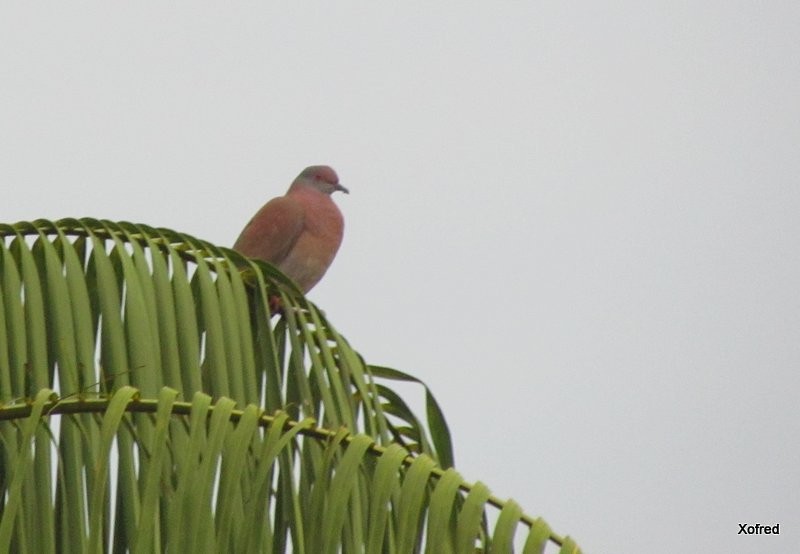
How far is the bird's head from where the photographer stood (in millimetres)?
6246

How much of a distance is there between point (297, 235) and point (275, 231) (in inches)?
3.7

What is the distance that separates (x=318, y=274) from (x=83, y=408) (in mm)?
3340

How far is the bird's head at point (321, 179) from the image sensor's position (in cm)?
625

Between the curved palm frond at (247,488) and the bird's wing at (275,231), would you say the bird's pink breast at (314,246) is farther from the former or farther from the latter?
the curved palm frond at (247,488)

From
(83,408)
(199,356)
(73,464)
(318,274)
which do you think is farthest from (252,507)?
(318,274)

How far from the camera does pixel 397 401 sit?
11.5 feet

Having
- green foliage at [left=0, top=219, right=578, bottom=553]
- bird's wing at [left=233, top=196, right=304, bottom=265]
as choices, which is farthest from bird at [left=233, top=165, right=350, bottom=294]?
green foliage at [left=0, top=219, right=578, bottom=553]

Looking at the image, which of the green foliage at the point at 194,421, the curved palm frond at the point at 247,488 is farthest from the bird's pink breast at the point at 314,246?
the curved palm frond at the point at 247,488

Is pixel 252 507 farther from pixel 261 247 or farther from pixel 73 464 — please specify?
pixel 261 247

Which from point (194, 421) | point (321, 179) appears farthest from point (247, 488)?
point (321, 179)

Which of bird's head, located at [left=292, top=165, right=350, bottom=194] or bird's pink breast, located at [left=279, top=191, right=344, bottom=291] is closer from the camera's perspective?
bird's pink breast, located at [left=279, top=191, right=344, bottom=291]

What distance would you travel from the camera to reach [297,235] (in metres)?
5.73

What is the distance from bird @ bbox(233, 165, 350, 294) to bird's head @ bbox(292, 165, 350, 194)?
0.90ft

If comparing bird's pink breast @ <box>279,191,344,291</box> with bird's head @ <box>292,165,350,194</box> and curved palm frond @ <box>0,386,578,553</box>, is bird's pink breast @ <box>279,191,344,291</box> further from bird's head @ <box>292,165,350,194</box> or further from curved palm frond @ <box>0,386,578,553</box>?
curved palm frond @ <box>0,386,578,553</box>
